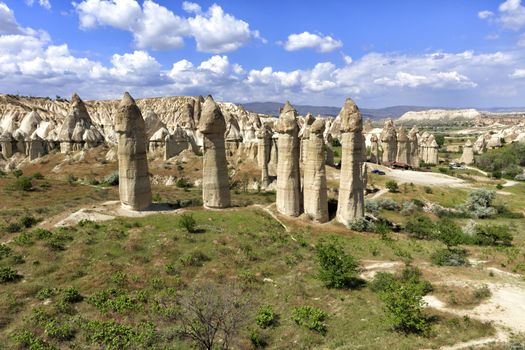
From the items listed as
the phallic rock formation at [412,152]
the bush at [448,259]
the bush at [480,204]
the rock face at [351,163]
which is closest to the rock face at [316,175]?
the rock face at [351,163]

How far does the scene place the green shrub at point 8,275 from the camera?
18.8 m

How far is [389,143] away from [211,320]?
63.1 metres

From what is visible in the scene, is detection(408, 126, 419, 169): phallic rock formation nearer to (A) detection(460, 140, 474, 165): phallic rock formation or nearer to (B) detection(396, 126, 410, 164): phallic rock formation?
(B) detection(396, 126, 410, 164): phallic rock formation

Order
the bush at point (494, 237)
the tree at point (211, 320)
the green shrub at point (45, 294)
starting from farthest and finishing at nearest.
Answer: the bush at point (494, 237)
the green shrub at point (45, 294)
the tree at point (211, 320)

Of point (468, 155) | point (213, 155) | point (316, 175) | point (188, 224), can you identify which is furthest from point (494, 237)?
point (468, 155)

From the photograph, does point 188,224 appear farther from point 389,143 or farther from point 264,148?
point 389,143

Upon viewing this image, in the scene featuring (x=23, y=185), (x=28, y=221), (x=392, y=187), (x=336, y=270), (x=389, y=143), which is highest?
(x=389, y=143)

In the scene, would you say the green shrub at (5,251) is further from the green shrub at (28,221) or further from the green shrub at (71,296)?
the green shrub at (71,296)

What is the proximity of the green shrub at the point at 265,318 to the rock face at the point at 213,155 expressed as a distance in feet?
52.5

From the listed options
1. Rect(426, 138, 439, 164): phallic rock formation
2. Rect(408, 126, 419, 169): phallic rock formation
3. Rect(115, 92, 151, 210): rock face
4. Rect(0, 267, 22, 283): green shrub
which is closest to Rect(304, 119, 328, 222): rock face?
Rect(115, 92, 151, 210): rock face

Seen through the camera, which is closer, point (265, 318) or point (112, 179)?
point (265, 318)

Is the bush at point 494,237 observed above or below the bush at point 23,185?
below

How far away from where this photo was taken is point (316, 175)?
31.2m

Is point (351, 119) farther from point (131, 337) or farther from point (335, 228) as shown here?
point (131, 337)
